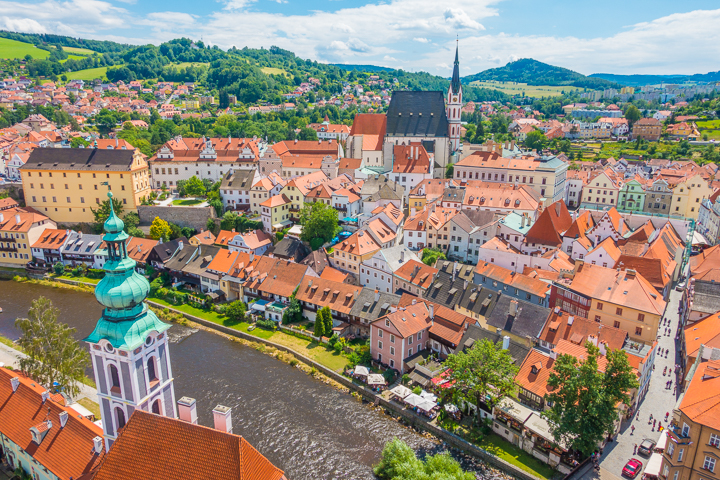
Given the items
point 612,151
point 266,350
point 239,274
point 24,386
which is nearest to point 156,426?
point 24,386

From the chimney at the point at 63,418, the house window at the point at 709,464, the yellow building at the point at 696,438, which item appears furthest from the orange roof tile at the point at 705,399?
the chimney at the point at 63,418

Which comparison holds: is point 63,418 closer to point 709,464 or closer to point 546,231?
point 709,464

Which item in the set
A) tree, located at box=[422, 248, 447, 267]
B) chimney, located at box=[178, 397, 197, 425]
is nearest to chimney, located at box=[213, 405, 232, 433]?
chimney, located at box=[178, 397, 197, 425]

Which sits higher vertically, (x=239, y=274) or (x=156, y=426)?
(x=156, y=426)

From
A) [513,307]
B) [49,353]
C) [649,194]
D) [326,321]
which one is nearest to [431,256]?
[326,321]

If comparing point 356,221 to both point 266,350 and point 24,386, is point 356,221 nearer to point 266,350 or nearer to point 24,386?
point 266,350

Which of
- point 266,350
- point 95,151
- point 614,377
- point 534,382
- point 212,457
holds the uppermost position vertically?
point 95,151
